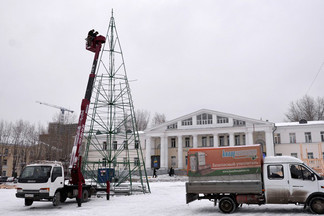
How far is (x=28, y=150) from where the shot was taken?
60312 millimetres

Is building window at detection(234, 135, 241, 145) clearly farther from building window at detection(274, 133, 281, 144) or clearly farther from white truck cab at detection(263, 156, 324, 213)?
white truck cab at detection(263, 156, 324, 213)

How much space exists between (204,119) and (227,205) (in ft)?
146

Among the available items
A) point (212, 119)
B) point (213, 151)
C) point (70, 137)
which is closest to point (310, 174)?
point (213, 151)

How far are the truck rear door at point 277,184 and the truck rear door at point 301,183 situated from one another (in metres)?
0.20

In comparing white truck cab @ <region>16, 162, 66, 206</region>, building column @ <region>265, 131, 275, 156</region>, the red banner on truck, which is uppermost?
building column @ <region>265, 131, 275, 156</region>

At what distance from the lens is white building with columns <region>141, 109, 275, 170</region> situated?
53375mm

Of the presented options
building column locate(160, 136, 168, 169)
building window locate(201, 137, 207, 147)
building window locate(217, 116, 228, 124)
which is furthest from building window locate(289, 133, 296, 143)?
building column locate(160, 136, 168, 169)

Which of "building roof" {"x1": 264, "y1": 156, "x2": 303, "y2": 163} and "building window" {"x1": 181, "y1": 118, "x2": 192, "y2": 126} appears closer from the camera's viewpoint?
"building roof" {"x1": 264, "y1": 156, "x2": 303, "y2": 163}

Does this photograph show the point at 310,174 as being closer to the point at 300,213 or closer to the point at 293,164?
the point at 293,164

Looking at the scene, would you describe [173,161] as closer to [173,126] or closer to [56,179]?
[173,126]

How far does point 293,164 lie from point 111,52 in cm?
1569

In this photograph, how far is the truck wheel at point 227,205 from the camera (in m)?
12.7

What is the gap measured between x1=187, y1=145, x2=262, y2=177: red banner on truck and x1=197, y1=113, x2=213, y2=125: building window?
43682 millimetres

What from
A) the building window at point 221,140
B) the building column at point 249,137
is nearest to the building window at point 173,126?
the building window at point 221,140
